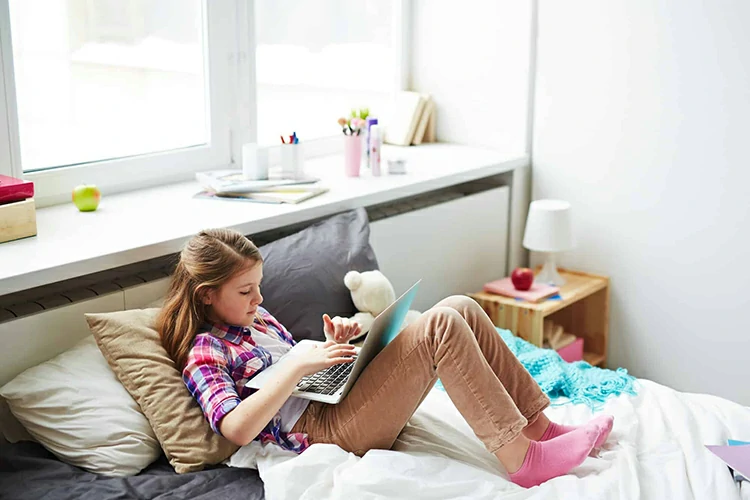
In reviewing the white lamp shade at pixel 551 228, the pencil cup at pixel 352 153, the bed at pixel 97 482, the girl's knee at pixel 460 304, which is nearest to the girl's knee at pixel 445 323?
the girl's knee at pixel 460 304

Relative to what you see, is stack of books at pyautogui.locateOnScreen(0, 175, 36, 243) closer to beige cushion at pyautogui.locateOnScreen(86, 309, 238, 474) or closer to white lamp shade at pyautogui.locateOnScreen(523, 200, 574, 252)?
beige cushion at pyautogui.locateOnScreen(86, 309, 238, 474)

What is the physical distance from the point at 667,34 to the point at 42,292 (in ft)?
6.56

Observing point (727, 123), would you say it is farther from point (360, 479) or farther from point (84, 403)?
point (84, 403)

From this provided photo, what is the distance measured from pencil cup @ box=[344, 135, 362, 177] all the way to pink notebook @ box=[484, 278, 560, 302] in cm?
60

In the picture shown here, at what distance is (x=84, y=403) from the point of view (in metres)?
1.72

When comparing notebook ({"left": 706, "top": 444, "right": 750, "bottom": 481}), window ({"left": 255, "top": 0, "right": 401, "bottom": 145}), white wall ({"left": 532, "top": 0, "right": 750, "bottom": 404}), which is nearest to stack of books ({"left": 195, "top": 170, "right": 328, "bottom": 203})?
window ({"left": 255, "top": 0, "right": 401, "bottom": 145})

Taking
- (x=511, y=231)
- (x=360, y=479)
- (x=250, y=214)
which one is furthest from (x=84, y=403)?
(x=511, y=231)

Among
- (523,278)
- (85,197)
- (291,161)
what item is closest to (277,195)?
(291,161)

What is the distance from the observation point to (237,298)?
1.80m

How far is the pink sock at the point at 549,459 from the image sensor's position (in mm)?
1771

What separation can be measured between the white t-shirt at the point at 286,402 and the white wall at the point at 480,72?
1500 mm

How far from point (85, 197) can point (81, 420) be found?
2.31 feet

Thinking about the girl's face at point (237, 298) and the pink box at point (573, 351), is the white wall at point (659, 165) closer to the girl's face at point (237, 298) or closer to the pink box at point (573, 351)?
the pink box at point (573, 351)

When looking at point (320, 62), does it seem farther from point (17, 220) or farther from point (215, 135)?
point (17, 220)
